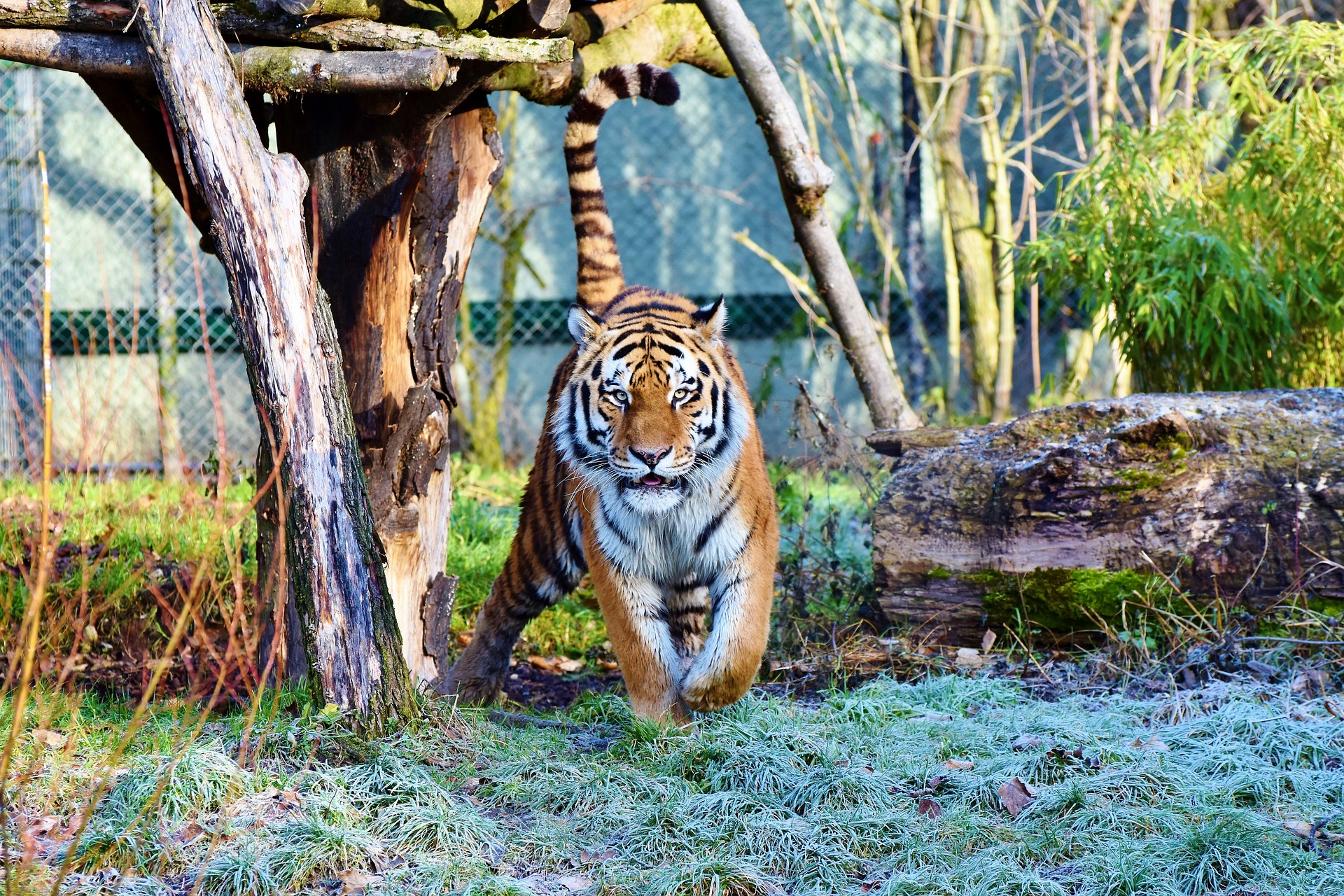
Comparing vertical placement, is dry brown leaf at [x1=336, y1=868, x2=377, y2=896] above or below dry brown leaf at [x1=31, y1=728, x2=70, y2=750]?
below

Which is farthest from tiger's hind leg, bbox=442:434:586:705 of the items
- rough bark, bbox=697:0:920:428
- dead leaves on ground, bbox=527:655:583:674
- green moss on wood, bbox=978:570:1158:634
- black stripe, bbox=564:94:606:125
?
green moss on wood, bbox=978:570:1158:634

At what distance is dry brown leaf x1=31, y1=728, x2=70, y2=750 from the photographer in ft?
10.1

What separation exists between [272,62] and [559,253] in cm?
590

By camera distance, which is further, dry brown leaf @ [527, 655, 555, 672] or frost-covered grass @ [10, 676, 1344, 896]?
dry brown leaf @ [527, 655, 555, 672]

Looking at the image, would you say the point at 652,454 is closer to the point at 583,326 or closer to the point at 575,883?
the point at 583,326

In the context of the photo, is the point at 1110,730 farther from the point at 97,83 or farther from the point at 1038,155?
the point at 1038,155

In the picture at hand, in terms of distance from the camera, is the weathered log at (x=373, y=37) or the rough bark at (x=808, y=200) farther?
the rough bark at (x=808, y=200)

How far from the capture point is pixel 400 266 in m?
3.59

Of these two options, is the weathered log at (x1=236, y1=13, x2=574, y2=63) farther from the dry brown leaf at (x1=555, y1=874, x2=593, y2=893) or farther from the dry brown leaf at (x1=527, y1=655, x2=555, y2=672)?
the dry brown leaf at (x1=527, y1=655, x2=555, y2=672)

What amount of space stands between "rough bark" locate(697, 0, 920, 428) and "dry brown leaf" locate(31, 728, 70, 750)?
2921mm

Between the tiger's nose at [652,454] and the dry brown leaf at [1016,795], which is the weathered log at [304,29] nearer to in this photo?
the tiger's nose at [652,454]

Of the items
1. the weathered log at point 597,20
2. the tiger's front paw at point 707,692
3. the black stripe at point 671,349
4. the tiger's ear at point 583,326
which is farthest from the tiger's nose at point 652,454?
the weathered log at point 597,20

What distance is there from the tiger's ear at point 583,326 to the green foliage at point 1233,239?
245 centimetres

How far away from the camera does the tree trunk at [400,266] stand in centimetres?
352
